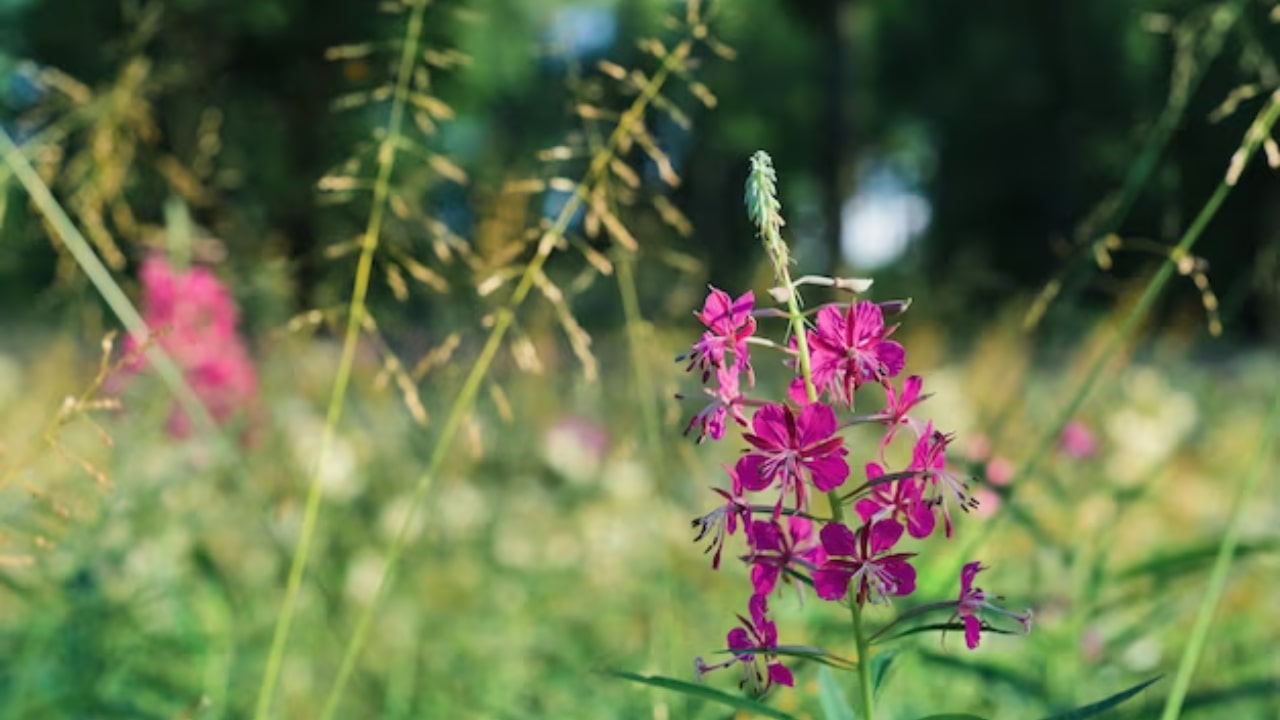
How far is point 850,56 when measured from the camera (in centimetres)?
1304

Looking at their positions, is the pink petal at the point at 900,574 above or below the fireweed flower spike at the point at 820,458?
below

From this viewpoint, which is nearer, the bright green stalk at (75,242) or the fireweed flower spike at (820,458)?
the fireweed flower spike at (820,458)

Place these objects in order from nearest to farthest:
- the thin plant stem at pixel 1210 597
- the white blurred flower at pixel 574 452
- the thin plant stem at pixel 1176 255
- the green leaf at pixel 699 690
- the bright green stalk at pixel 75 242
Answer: the green leaf at pixel 699 690 → the thin plant stem at pixel 1210 597 → the thin plant stem at pixel 1176 255 → the bright green stalk at pixel 75 242 → the white blurred flower at pixel 574 452

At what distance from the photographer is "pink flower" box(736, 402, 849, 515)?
0.74 meters

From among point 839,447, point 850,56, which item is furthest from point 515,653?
point 850,56

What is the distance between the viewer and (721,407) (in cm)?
78

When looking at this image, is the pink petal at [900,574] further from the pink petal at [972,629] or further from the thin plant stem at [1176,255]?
the thin plant stem at [1176,255]

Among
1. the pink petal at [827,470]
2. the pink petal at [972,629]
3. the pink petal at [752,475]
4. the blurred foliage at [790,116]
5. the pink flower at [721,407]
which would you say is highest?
the blurred foliage at [790,116]

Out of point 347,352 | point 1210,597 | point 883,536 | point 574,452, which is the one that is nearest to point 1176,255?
point 1210,597

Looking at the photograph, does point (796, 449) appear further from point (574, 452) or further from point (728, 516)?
point (574, 452)

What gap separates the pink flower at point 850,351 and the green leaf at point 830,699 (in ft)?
0.70

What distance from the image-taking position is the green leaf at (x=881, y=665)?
929 millimetres

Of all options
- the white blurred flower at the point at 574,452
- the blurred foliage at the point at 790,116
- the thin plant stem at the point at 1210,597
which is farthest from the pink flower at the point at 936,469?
the white blurred flower at the point at 574,452

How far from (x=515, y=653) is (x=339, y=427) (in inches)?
47.0
